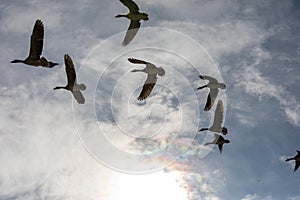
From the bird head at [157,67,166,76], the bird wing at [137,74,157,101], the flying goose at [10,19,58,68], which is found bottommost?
the flying goose at [10,19,58,68]

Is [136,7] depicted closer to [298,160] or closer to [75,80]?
[75,80]

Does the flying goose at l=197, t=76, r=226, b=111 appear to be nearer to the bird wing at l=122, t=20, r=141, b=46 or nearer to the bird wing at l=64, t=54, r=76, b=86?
the bird wing at l=122, t=20, r=141, b=46

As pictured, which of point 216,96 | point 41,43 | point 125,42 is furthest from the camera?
point 216,96

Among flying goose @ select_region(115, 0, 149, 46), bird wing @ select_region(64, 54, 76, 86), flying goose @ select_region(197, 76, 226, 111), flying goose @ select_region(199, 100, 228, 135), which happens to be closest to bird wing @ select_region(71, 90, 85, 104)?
bird wing @ select_region(64, 54, 76, 86)

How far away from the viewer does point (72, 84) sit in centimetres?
3112

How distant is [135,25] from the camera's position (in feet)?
104

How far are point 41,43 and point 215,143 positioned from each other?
1404cm

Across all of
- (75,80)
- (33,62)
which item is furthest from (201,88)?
(33,62)

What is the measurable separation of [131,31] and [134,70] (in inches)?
112

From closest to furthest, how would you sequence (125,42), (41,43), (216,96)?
1. (41,43)
2. (125,42)
3. (216,96)

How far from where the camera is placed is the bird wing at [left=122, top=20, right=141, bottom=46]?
101 ft

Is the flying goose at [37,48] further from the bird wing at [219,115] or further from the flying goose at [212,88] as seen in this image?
the bird wing at [219,115]

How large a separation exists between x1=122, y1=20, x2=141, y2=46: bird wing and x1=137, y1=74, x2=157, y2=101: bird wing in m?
2.92

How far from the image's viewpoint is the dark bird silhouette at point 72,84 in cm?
2978
